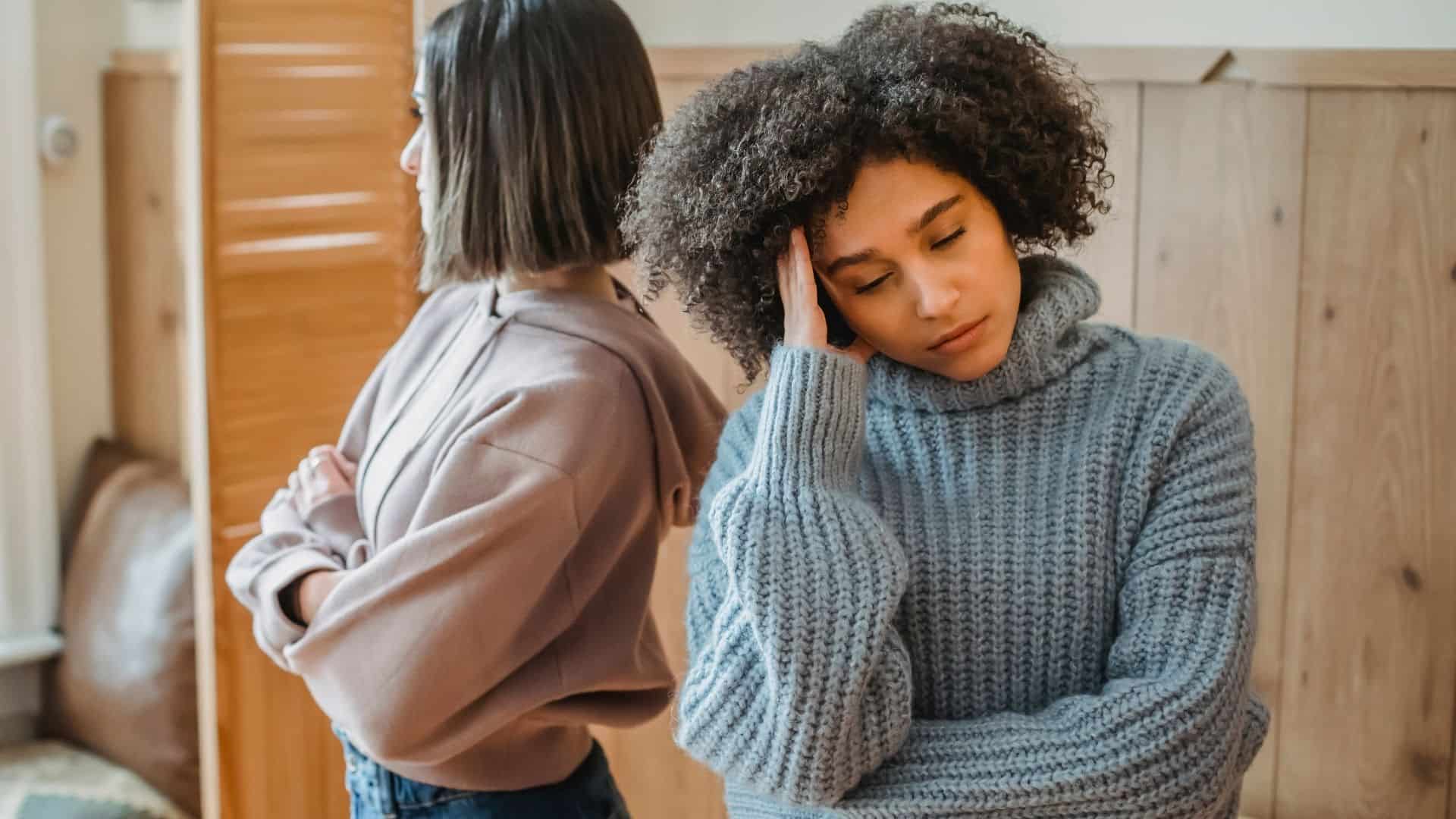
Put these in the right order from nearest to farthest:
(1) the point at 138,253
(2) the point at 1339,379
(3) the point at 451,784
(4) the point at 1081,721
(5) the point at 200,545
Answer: (4) the point at 1081,721 < (3) the point at 451,784 < (2) the point at 1339,379 < (5) the point at 200,545 < (1) the point at 138,253

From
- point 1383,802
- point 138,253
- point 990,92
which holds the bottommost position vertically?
point 1383,802

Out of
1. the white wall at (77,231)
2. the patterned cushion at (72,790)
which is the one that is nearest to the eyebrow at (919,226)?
the patterned cushion at (72,790)

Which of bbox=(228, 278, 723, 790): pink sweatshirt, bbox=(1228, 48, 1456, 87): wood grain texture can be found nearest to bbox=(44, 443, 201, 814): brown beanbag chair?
bbox=(228, 278, 723, 790): pink sweatshirt

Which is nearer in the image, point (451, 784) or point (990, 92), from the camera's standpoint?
point (990, 92)

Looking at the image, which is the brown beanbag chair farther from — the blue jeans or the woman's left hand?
the woman's left hand

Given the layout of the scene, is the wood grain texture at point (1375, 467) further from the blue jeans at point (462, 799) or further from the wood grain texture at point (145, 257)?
the wood grain texture at point (145, 257)

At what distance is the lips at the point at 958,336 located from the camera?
1021 mm

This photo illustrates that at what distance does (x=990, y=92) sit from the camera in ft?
3.43

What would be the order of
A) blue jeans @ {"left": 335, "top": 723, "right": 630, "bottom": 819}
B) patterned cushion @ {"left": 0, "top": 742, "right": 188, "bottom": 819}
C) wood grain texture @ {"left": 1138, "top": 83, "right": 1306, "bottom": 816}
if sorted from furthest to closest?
patterned cushion @ {"left": 0, "top": 742, "right": 188, "bottom": 819}, wood grain texture @ {"left": 1138, "top": 83, "right": 1306, "bottom": 816}, blue jeans @ {"left": 335, "top": 723, "right": 630, "bottom": 819}

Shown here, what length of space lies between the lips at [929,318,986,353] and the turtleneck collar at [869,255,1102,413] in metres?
0.04

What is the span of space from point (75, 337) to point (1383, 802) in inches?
91.3

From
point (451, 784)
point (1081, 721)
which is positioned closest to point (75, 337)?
point (451, 784)

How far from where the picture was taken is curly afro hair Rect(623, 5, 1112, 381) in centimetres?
101

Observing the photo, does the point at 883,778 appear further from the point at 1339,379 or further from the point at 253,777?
the point at 253,777
